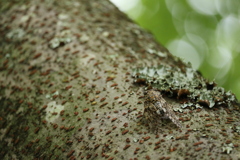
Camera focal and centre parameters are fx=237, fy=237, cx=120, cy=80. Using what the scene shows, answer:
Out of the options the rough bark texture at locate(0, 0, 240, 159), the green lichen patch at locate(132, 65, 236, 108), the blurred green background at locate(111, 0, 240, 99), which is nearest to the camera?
the rough bark texture at locate(0, 0, 240, 159)

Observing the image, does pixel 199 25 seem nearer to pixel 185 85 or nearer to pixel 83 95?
pixel 185 85

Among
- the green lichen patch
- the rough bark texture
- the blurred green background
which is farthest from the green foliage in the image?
the green lichen patch

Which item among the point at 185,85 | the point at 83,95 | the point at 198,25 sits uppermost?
the point at 185,85

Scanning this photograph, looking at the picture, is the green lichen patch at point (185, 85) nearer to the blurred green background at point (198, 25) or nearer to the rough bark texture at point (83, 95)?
the rough bark texture at point (83, 95)

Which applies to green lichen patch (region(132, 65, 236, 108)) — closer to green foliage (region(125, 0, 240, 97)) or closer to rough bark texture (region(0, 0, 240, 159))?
rough bark texture (region(0, 0, 240, 159))

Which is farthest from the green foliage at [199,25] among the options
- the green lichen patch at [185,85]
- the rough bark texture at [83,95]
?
the green lichen patch at [185,85]

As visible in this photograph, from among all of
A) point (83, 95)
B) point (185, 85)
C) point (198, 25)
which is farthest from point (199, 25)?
point (83, 95)
